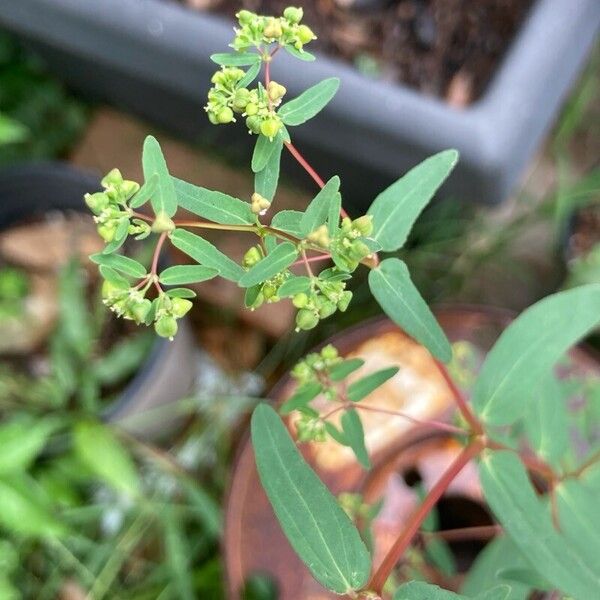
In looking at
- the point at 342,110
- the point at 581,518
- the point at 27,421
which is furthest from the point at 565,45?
the point at 27,421

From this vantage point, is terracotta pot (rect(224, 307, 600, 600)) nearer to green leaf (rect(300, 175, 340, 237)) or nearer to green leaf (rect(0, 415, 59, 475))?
green leaf (rect(0, 415, 59, 475))

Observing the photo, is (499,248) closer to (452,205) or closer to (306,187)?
(452,205)

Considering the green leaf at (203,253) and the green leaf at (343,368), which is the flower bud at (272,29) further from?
the green leaf at (343,368)

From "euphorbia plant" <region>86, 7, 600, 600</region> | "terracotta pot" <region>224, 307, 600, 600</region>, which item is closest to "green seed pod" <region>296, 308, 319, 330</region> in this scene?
"euphorbia plant" <region>86, 7, 600, 600</region>

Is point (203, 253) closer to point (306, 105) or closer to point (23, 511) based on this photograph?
point (306, 105)

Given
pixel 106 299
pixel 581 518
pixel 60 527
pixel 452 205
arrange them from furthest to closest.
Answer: pixel 452 205 → pixel 60 527 → pixel 581 518 → pixel 106 299

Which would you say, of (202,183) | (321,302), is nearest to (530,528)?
(321,302)
